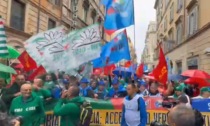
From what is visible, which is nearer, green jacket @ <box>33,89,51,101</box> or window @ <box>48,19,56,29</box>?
green jacket @ <box>33,89,51,101</box>

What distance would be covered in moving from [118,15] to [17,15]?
30.4ft

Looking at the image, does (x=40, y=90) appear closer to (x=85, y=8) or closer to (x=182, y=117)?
(x=182, y=117)

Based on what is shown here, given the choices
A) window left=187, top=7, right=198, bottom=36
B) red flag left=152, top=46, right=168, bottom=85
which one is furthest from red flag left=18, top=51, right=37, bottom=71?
window left=187, top=7, right=198, bottom=36

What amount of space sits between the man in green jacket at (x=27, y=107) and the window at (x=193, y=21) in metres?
15.4

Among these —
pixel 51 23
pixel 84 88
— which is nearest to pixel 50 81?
pixel 84 88

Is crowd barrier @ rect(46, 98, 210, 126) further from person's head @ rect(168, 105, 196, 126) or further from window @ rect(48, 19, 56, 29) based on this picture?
window @ rect(48, 19, 56, 29)

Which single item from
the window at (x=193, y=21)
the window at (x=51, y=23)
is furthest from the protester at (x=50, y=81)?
the window at (x=51, y=23)

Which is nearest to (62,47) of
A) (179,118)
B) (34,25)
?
(179,118)

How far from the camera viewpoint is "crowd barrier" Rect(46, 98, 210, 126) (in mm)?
7383

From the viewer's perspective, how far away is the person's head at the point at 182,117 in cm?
245

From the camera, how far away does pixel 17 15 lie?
1858 centimetres

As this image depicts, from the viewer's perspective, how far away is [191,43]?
827 inches

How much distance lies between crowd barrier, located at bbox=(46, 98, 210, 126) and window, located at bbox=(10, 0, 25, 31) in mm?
11580

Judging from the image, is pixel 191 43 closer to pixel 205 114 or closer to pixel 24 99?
pixel 205 114
